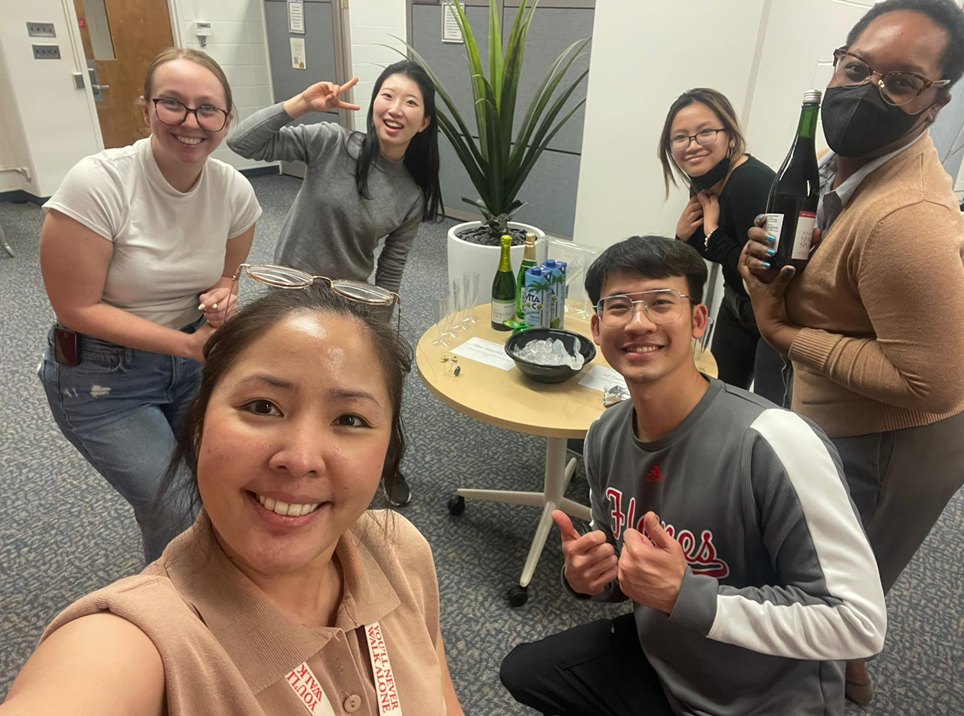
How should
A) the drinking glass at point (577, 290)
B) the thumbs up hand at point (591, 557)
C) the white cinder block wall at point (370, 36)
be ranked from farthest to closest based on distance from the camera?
the white cinder block wall at point (370, 36), the drinking glass at point (577, 290), the thumbs up hand at point (591, 557)

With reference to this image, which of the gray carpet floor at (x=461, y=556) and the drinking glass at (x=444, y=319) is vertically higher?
the drinking glass at (x=444, y=319)

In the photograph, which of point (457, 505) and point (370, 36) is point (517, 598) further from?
point (370, 36)

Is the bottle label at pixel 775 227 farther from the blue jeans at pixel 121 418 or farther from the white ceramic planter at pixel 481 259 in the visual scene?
the blue jeans at pixel 121 418

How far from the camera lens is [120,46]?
5652mm

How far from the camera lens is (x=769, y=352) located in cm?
194

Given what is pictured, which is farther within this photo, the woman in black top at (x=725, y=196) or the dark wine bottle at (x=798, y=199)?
the woman in black top at (x=725, y=196)

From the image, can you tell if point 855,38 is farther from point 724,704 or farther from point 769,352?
point 724,704

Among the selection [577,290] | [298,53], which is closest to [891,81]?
[577,290]

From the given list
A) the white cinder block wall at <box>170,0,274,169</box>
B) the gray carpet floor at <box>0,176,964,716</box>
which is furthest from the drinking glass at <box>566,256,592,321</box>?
the white cinder block wall at <box>170,0,274,169</box>

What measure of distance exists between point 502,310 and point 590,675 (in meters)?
1.26

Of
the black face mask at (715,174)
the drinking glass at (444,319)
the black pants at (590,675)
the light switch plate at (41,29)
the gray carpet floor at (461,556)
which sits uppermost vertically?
the light switch plate at (41,29)

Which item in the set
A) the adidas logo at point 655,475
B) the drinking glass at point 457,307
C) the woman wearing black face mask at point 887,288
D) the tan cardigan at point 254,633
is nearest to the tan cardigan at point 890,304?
the woman wearing black face mask at point 887,288

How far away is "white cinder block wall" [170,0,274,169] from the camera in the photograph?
594cm

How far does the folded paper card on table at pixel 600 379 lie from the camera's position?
73.9 inches
